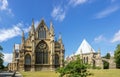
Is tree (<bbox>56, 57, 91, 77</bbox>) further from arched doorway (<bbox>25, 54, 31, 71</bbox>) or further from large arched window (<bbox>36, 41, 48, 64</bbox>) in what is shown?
large arched window (<bbox>36, 41, 48, 64</bbox>)

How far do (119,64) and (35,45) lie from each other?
1335 inches

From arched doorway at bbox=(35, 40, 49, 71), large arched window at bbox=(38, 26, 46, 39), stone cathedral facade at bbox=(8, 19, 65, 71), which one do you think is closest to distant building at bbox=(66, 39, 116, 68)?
stone cathedral facade at bbox=(8, 19, 65, 71)

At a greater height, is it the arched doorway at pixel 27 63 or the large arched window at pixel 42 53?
the large arched window at pixel 42 53

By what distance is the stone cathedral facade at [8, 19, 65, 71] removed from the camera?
279 feet

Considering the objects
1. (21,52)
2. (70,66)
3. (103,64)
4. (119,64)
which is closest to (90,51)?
(103,64)

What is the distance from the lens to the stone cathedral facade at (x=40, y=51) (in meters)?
84.9

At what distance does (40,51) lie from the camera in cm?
8738

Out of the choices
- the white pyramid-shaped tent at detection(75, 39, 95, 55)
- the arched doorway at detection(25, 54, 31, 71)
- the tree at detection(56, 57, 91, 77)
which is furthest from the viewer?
the white pyramid-shaped tent at detection(75, 39, 95, 55)

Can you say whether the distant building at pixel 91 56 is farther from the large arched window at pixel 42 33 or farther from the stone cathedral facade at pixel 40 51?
the large arched window at pixel 42 33

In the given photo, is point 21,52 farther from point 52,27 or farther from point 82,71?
point 82,71

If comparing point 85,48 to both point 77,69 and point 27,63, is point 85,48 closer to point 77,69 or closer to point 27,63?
point 27,63

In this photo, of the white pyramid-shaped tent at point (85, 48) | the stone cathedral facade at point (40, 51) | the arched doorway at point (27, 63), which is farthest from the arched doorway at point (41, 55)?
the white pyramid-shaped tent at point (85, 48)

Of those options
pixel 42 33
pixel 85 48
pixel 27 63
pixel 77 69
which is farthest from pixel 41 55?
pixel 77 69

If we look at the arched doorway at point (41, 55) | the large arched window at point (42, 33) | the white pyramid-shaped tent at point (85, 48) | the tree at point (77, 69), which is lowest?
the tree at point (77, 69)
